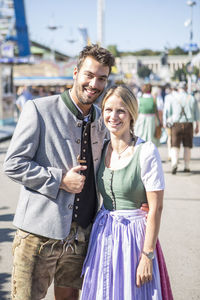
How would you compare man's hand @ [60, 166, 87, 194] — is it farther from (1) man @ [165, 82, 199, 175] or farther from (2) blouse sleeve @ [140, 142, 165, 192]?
(1) man @ [165, 82, 199, 175]

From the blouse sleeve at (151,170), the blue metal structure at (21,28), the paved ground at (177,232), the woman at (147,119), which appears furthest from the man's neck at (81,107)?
the blue metal structure at (21,28)

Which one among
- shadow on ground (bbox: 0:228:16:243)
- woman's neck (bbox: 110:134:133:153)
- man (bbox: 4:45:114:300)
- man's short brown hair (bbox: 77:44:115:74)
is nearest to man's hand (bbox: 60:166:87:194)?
man (bbox: 4:45:114:300)

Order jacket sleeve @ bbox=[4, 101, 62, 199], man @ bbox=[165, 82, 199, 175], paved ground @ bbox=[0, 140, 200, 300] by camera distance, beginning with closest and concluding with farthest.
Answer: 1. jacket sleeve @ bbox=[4, 101, 62, 199]
2. paved ground @ bbox=[0, 140, 200, 300]
3. man @ bbox=[165, 82, 199, 175]

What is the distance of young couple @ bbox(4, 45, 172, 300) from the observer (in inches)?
87.7

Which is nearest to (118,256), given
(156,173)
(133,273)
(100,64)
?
(133,273)

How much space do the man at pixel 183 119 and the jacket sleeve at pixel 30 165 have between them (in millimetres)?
6718

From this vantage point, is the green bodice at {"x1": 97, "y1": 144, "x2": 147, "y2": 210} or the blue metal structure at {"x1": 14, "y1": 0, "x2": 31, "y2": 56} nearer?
the green bodice at {"x1": 97, "y1": 144, "x2": 147, "y2": 210}

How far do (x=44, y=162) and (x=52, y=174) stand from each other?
0.10m

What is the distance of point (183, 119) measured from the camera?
887cm

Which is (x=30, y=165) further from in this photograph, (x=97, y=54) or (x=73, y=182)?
(x=97, y=54)

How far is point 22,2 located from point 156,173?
20.4 m

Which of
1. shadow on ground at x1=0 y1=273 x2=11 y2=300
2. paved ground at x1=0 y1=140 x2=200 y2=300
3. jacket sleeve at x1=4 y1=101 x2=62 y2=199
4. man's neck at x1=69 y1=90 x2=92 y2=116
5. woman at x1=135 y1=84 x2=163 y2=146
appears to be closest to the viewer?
jacket sleeve at x1=4 y1=101 x2=62 y2=199

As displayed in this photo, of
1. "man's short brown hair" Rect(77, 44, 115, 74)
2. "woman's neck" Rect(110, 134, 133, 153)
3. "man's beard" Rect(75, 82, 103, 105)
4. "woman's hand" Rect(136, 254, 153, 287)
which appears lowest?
"woman's hand" Rect(136, 254, 153, 287)

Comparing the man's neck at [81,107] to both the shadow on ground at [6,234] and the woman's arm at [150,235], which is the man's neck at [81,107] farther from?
the shadow on ground at [6,234]
